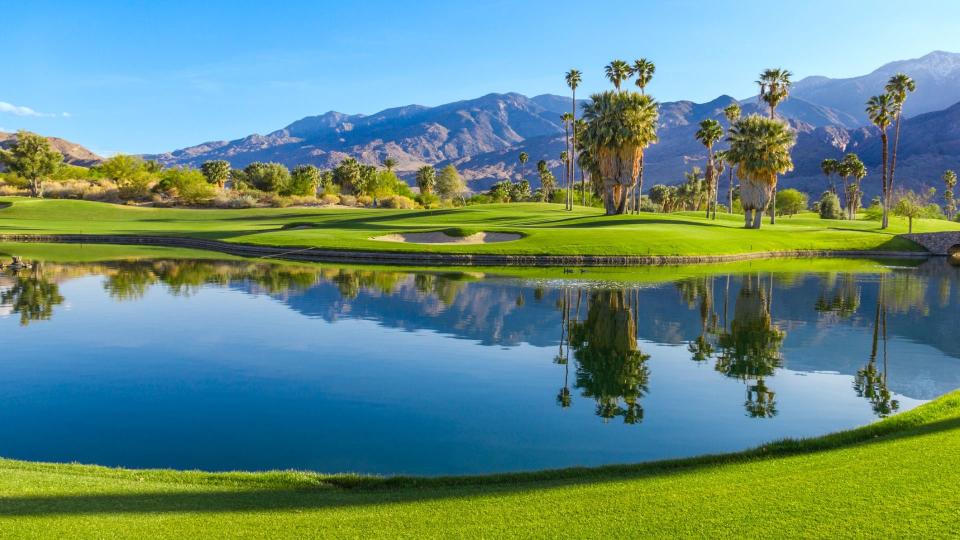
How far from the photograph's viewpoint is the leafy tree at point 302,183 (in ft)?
484

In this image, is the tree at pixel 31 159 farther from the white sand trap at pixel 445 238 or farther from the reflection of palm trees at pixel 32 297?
the reflection of palm trees at pixel 32 297

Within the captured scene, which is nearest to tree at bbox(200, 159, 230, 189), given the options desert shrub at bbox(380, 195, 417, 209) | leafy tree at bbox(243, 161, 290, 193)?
leafy tree at bbox(243, 161, 290, 193)

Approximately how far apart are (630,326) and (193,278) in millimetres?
30311

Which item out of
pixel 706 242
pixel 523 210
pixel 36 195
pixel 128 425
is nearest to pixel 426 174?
pixel 523 210

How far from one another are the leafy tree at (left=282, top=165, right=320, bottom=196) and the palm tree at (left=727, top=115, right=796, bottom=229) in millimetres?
93894

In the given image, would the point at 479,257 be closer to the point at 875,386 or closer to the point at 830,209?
the point at 875,386

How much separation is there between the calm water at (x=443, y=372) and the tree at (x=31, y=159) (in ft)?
380

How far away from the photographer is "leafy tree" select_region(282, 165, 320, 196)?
484 ft

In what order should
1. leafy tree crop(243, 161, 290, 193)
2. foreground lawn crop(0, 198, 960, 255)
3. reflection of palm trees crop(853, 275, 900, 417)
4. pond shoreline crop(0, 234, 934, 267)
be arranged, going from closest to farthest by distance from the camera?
reflection of palm trees crop(853, 275, 900, 417), pond shoreline crop(0, 234, 934, 267), foreground lawn crop(0, 198, 960, 255), leafy tree crop(243, 161, 290, 193)

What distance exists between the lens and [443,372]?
→ 2103 cm

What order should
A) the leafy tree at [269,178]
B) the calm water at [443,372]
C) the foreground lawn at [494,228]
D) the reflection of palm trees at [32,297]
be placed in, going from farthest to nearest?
1. the leafy tree at [269,178]
2. the foreground lawn at [494,228]
3. the reflection of palm trees at [32,297]
4. the calm water at [443,372]

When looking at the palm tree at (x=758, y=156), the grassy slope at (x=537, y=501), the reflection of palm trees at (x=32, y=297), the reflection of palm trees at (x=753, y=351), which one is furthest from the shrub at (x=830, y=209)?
the grassy slope at (x=537, y=501)

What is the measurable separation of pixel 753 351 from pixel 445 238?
47.2 meters

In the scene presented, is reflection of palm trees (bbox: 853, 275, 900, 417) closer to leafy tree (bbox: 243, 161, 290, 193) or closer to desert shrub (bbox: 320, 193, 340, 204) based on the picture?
desert shrub (bbox: 320, 193, 340, 204)
